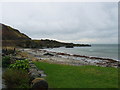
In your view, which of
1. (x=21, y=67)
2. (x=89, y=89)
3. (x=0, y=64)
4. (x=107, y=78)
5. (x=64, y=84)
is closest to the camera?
(x=89, y=89)

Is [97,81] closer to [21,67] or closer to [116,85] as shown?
[116,85]

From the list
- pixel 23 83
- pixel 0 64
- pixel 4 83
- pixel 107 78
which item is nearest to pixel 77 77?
pixel 107 78

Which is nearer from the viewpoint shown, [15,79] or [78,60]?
[15,79]

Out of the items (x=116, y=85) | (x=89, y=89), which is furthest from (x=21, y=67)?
(x=116, y=85)

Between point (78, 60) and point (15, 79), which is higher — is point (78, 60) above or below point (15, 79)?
below

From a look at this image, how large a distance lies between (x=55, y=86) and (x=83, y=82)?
196cm

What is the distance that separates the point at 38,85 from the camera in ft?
29.1

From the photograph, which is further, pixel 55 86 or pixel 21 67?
pixel 21 67

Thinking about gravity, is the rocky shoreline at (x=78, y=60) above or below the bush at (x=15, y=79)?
below

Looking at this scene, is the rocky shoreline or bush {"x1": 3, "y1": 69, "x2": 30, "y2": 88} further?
the rocky shoreline

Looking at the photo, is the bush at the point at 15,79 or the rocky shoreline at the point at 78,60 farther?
the rocky shoreline at the point at 78,60

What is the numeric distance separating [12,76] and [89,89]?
4.80 m

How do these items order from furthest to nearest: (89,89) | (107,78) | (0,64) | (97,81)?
1. (0,64)
2. (107,78)
3. (97,81)
4. (89,89)

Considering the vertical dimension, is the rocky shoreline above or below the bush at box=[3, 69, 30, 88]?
below
